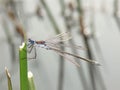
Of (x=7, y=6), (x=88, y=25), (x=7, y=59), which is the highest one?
(x=7, y=6)

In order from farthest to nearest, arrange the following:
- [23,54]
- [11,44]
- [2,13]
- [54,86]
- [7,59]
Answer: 1. [2,13]
2. [11,44]
3. [7,59]
4. [54,86]
5. [23,54]

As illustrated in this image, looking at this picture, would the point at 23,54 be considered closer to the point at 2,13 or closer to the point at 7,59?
the point at 7,59

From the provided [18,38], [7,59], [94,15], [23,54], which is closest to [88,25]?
[94,15]

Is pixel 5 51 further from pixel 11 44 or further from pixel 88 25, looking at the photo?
pixel 88 25

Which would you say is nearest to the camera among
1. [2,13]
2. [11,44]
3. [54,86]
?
[54,86]

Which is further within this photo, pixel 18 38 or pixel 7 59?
pixel 18 38

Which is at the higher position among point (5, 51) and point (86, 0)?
point (86, 0)
